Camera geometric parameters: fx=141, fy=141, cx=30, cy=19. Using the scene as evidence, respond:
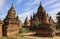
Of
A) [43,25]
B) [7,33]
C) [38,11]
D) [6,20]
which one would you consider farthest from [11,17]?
[38,11]

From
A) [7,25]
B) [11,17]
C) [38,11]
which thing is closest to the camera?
[7,25]

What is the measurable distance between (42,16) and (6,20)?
76.6ft

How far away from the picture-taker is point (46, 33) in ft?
94.3

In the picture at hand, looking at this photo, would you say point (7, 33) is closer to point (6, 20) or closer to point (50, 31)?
point (6, 20)

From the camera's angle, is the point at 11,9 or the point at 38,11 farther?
the point at 38,11

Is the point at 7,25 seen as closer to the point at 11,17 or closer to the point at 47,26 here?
the point at 11,17

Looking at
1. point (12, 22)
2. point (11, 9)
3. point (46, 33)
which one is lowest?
point (46, 33)

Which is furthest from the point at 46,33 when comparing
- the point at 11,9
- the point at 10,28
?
the point at 11,9

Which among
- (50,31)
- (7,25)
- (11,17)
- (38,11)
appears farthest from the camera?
(38,11)

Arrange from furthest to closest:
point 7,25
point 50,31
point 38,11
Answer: point 38,11
point 7,25
point 50,31

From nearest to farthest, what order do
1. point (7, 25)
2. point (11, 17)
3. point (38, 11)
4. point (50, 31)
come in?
point (50, 31) < point (7, 25) < point (11, 17) < point (38, 11)

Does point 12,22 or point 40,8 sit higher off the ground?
point 40,8

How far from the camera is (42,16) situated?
52812 millimetres

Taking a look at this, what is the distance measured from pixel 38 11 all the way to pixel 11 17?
20.8m
